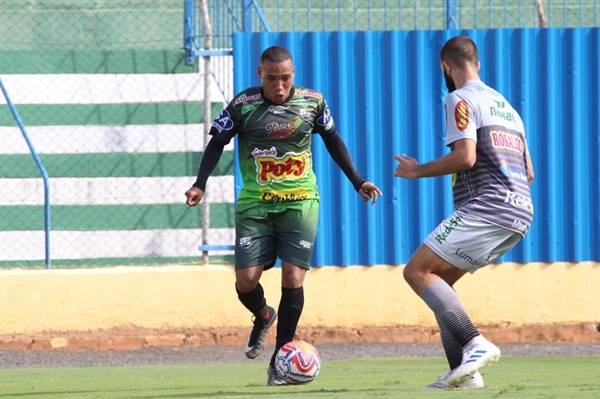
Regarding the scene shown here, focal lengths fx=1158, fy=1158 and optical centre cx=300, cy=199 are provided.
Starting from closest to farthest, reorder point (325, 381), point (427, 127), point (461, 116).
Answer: point (461, 116), point (325, 381), point (427, 127)

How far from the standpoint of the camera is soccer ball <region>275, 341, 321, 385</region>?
695 cm

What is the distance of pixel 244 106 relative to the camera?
25.3 ft

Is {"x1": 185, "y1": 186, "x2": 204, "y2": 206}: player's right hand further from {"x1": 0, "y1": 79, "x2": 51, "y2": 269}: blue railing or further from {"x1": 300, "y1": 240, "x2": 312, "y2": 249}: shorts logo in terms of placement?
{"x1": 0, "y1": 79, "x2": 51, "y2": 269}: blue railing

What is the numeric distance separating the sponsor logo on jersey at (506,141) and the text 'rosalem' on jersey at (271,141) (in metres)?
1.71

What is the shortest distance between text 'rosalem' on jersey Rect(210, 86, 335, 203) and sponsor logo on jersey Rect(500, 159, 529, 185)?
171 centimetres

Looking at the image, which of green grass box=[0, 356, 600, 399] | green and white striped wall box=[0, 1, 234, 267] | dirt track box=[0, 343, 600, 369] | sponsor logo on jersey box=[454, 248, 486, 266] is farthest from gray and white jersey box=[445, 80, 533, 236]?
green and white striped wall box=[0, 1, 234, 267]

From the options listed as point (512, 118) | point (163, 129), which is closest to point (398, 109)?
point (163, 129)

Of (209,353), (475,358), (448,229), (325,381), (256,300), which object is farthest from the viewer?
(209,353)

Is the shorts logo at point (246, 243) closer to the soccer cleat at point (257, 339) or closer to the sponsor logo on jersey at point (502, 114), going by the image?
the soccer cleat at point (257, 339)

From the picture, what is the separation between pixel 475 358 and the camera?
20.1 feet

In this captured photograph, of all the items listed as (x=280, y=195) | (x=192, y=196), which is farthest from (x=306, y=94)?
(x=192, y=196)

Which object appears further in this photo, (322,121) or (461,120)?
(322,121)

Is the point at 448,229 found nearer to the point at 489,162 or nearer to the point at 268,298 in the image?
the point at 489,162

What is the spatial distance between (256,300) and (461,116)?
94.8 inches
